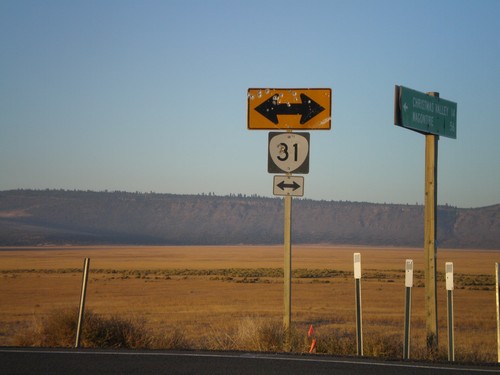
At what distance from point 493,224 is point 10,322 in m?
150

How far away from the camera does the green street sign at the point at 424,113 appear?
10406 mm

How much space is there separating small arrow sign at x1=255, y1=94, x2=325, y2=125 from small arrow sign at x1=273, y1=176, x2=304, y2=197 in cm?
75

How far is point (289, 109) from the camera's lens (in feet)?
34.0

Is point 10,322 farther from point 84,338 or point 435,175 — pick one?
point 435,175

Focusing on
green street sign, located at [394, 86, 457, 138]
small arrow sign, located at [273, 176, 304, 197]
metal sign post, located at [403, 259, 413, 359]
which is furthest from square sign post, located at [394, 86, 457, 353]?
small arrow sign, located at [273, 176, 304, 197]

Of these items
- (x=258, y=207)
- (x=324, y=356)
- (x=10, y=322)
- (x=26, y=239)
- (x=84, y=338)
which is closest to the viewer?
(x=324, y=356)

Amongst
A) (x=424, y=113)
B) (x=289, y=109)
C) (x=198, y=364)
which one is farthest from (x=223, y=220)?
(x=198, y=364)

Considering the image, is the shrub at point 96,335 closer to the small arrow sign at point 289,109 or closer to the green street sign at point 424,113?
the small arrow sign at point 289,109

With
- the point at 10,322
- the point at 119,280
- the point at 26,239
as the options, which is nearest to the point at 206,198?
the point at 26,239

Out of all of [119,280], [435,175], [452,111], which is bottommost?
[119,280]

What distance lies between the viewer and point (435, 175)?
10844 millimetres

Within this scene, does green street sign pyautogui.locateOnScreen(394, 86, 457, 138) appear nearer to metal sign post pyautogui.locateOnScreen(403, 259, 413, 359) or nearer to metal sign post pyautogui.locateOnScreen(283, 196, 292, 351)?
metal sign post pyautogui.locateOnScreen(283, 196, 292, 351)

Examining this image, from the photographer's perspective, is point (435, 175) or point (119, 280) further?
point (119, 280)

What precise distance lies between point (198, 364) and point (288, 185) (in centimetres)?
320
